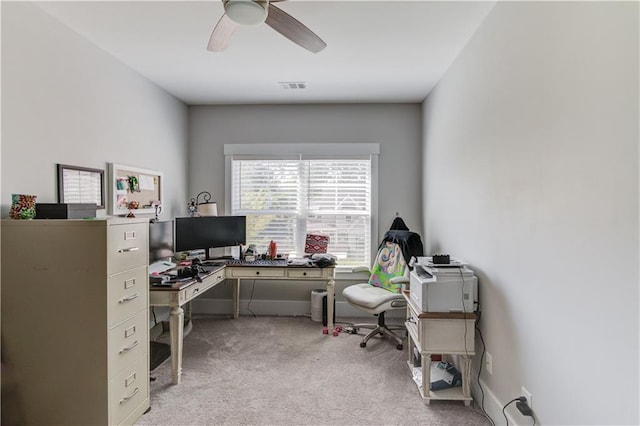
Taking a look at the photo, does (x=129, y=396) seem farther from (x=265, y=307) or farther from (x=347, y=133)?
(x=347, y=133)

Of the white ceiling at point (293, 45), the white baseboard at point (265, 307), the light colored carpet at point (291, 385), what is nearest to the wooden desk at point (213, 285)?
the white baseboard at point (265, 307)

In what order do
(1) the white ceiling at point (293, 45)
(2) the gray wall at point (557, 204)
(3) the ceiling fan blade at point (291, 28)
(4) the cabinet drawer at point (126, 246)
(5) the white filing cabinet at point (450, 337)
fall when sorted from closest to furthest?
(2) the gray wall at point (557, 204) < (3) the ceiling fan blade at point (291, 28) < (4) the cabinet drawer at point (126, 246) < (1) the white ceiling at point (293, 45) < (5) the white filing cabinet at point (450, 337)

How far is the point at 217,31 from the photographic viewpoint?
6.23 feet

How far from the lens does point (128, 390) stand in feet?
6.57

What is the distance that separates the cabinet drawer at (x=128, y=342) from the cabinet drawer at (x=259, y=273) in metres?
1.32

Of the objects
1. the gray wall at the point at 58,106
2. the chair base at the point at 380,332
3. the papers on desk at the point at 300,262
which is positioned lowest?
the chair base at the point at 380,332

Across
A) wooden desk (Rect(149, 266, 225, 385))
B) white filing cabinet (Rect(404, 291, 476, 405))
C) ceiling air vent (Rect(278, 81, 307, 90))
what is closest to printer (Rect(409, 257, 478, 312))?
white filing cabinet (Rect(404, 291, 476, 405))

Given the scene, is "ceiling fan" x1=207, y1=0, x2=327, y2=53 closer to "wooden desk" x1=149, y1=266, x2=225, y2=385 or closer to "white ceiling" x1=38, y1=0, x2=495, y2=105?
"white ceiling" x1=38, y1=0, x2=495, y2=105

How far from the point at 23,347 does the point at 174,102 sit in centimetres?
283

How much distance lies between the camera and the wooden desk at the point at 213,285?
8.20ft

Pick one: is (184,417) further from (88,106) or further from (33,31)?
(33,31)

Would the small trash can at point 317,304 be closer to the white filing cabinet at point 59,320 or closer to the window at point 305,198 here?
the window at point 305,198

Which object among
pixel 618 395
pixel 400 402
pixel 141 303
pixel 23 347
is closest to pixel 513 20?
pixel 618 395

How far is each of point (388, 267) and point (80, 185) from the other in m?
2.85
